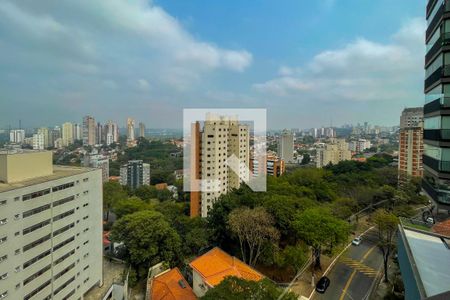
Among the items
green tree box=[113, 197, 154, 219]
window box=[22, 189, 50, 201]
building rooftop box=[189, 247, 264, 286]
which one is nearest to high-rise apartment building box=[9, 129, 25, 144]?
green tree box=[113, 197, 154, 219]

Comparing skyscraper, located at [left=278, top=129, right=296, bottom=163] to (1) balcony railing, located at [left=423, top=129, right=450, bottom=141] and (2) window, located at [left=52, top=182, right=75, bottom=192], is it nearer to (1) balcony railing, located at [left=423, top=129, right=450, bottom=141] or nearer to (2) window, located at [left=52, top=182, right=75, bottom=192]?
(1) balcony railing, located at [left=423, top=129, right=450, bottom=141]

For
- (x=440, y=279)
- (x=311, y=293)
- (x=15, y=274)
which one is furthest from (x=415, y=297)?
(x=15, y=274)

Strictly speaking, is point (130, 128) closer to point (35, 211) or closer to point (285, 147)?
point (285, 147)

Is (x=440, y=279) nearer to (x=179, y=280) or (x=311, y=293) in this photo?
(x=311, y=293)

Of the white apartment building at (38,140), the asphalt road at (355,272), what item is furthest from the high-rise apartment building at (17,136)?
the asphalt road at (355,272)

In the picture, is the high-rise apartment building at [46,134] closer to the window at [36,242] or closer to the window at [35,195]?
the window at [35,195]
